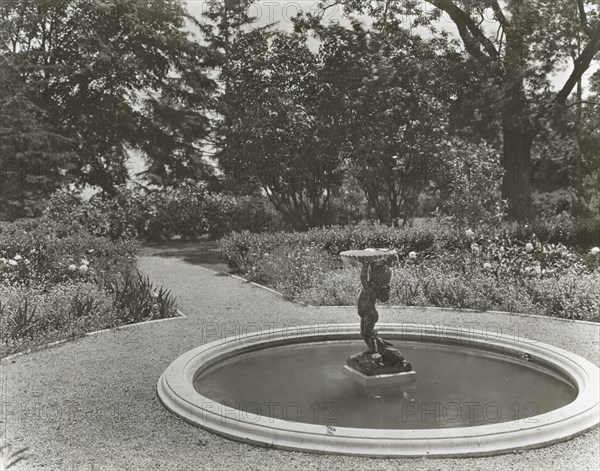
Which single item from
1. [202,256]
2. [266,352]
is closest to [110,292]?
[266,352]

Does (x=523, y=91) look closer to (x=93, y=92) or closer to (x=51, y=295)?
(x=51, y=295)

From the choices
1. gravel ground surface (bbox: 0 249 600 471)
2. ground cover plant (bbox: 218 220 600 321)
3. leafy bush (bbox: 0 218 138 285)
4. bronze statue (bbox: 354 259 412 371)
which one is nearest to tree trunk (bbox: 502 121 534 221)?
ground cover plant (bbox: 218 220 600 321)

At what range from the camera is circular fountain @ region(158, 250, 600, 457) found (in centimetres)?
508

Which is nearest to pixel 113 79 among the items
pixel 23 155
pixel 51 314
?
pixel 23 155

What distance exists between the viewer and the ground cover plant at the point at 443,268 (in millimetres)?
10383

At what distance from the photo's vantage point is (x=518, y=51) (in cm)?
2016

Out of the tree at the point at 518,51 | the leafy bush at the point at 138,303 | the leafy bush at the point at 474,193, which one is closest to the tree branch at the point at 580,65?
the tree at the point at 518,51

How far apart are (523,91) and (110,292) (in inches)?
612

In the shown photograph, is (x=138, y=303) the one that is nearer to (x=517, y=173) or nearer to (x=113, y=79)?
(x=517, y=173)

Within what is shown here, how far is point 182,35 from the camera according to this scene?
93.5ft

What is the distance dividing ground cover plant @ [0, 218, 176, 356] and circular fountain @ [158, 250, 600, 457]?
242 cm

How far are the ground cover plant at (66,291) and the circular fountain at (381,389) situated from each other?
7.94 feet

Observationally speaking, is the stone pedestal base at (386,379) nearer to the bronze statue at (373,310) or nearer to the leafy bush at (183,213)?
the bronze statue at (373,310)

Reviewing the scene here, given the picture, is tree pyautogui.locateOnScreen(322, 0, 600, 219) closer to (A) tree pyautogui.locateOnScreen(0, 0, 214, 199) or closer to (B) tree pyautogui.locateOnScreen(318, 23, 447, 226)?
(B) tree pyautogui.locateOnScreen(318, 23, 447, 226)
